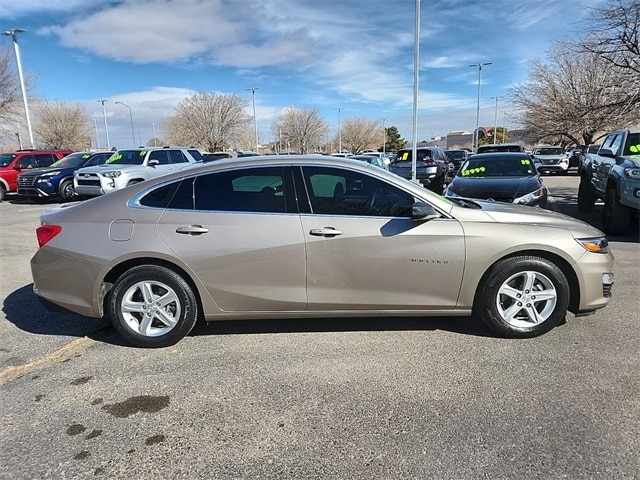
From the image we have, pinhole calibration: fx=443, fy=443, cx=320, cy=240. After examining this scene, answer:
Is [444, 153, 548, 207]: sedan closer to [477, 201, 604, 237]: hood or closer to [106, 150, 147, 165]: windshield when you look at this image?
[477, 201, 604, 237]: hood

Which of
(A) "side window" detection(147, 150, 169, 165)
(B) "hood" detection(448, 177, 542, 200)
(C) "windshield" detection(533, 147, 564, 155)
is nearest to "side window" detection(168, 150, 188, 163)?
(A) "side window" detection(147, 150, 169, 165)

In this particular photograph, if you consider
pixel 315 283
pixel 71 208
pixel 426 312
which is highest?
pixel 71 208

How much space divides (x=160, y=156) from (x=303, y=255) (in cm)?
1279

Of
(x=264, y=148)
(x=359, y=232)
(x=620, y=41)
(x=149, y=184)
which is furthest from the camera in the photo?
(x=264, y=148)

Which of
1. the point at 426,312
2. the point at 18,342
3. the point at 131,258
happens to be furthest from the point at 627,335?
the point at 18,342

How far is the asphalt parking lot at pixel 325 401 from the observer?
2391 millimetres

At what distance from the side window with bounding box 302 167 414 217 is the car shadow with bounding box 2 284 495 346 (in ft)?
3.67

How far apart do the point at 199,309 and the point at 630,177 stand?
23.0 feet

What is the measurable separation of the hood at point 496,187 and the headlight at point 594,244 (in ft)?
12.0

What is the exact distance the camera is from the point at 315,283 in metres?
3.68

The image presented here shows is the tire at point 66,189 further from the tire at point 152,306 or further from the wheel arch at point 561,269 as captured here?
the wheel arch at point 561,269

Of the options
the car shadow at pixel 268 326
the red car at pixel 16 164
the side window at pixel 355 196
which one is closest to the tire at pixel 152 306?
the car shadow at pixel 268 326

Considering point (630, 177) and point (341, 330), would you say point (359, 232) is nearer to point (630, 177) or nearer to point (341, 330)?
point (341, 330)

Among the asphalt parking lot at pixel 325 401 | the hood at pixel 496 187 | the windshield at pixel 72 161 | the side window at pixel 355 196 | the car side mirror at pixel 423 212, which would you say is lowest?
the asphalt parking lot at pixel 325 401
